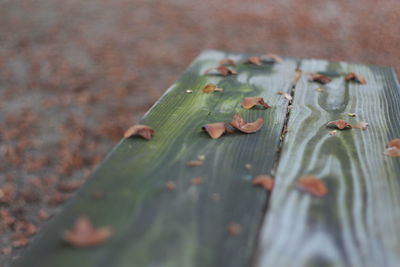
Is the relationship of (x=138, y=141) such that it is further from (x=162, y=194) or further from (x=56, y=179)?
(x=56, y=179)

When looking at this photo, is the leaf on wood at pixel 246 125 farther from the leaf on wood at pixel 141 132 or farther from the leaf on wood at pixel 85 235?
the leaf on wood at pixel 85 235

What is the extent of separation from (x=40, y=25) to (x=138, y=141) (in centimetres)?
631

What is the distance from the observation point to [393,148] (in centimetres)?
123

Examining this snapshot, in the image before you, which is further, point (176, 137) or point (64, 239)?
point (176, 137)

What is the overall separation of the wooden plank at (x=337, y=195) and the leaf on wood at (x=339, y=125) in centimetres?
2

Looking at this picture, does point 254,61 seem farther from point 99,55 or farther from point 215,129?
point 99,55

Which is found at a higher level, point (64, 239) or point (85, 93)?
point (85, 93)

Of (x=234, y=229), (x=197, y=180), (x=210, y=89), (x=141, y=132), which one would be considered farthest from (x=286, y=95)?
(x=234, y=229)

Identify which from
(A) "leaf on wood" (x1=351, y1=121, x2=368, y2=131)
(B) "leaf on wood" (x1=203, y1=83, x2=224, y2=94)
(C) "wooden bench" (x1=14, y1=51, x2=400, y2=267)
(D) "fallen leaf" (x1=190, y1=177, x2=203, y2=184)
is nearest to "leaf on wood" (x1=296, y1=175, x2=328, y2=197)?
(C) "wooden bench" (x1=14, y1=51, x2=400, y2=267)

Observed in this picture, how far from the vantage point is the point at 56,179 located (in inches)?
117

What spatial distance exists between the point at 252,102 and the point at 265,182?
0.63 m

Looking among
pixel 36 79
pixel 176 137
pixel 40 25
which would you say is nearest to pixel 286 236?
pixel 176 137

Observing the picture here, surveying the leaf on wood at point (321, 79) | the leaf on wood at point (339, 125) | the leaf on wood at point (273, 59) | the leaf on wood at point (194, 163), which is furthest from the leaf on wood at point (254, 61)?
the leaf on wood at point (194, 163)

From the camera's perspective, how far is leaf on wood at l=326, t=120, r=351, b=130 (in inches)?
54.5
